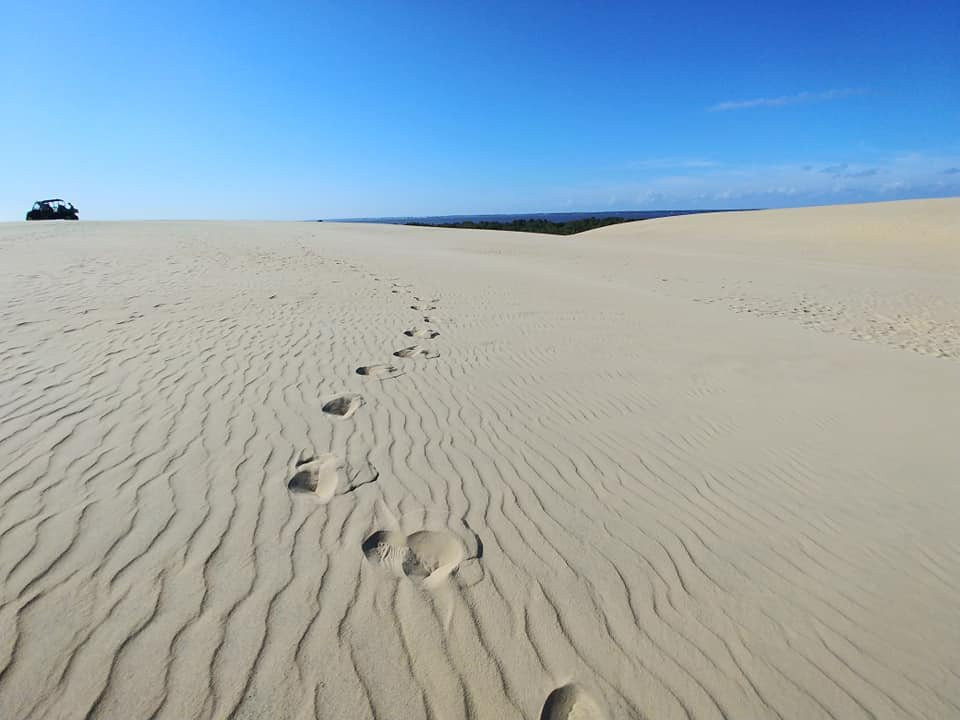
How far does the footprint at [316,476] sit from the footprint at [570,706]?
6.00 ft

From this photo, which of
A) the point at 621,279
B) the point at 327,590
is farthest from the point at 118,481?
Result: the point at 621,279

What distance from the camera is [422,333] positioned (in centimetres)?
780

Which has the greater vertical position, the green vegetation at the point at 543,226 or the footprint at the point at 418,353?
the footprint at the point at 418,353

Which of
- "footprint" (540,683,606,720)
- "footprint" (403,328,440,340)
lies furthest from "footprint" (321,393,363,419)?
"footprint" (540,683,606,720)

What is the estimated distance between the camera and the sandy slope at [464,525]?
6.75ft

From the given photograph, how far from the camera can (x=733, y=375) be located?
6.42 meters

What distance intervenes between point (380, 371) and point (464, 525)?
10.3 feet

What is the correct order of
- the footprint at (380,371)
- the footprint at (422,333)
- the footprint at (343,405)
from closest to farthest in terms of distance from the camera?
1. the footprint at (343,405)
2. the footprint at (380,371)
3. the footprint at (422,333)

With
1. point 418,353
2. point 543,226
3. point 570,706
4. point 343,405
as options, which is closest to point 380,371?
point 418,353

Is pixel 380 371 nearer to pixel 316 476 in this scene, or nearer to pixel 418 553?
pixel 316 476

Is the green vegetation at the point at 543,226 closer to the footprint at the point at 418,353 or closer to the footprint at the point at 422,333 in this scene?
the footprint at the point at 422,333

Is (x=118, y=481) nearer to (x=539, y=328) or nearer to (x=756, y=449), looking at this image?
(x=756, y=449)

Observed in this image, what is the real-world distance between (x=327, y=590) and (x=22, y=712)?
1.14 metres

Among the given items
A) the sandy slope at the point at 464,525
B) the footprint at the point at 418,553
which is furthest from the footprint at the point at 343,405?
the footprint at the point at 418,553
